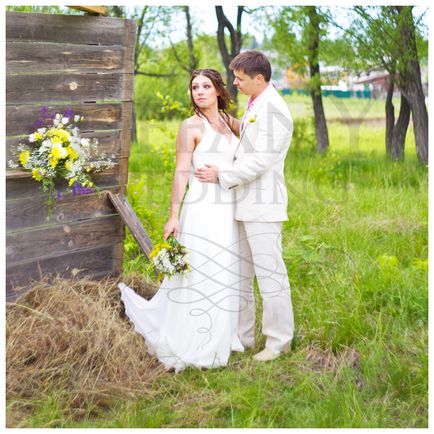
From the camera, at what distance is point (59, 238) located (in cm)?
449

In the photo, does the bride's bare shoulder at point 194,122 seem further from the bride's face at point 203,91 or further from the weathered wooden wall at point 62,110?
the weathered wooden wall at point 62,110

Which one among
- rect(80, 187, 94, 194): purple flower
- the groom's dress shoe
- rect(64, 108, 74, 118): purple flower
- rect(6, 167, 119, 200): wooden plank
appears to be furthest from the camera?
rect(80, 187, 94, 194): purple flower

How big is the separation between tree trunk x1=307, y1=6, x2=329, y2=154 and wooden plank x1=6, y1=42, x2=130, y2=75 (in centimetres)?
590

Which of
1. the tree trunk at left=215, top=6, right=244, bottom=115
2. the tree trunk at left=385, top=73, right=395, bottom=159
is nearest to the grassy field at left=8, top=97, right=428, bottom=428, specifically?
the tree trunk at left=385, top=73, right=395, bottom=159

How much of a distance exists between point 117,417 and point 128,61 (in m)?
2.48

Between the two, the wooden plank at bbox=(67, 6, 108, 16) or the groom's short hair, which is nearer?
the groom's short hair

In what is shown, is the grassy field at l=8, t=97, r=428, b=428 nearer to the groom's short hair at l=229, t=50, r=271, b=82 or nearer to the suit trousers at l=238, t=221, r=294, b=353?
the suit trousers at l=238, t=221, r=294, b=353

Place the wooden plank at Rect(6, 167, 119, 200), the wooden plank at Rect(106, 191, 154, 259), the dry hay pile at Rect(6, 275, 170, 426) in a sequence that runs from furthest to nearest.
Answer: the wooden plank at Rect(106, 191, 154, 259), the wooden plank at Rect(6, 167, 119, 200), the dry hay pile at Rect(6, 275, 170, 426)

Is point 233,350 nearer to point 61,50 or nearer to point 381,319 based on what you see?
point 381,319

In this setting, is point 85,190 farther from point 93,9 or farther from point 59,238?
point 93,9

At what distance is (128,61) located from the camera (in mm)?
4684

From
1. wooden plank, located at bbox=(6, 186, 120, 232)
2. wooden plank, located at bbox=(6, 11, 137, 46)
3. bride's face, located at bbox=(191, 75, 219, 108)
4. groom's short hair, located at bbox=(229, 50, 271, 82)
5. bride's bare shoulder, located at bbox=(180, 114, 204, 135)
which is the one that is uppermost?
wooden plank, located at bbox=(6, 11, 137, 46)

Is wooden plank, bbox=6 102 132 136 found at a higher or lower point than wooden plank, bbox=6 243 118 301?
higher

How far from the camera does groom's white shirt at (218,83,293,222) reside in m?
3.80
